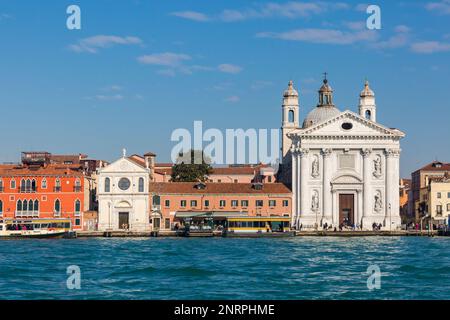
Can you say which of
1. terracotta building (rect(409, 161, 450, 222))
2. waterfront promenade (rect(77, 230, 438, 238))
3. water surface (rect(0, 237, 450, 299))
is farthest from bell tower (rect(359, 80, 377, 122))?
water surface (rect(0, 237, 450, 299))

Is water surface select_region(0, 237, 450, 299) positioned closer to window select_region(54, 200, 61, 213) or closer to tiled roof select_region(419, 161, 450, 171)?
window select_region(54, 200, 61, 213)

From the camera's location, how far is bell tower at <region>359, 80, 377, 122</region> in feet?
237

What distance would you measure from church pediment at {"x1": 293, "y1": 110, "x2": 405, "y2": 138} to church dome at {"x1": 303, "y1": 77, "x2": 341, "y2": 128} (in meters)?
9.90

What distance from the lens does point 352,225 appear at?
64.0 m

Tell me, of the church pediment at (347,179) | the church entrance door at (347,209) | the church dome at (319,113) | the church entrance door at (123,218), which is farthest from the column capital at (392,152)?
the church entrance door at (123,218)

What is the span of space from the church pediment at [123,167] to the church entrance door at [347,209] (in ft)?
50.7

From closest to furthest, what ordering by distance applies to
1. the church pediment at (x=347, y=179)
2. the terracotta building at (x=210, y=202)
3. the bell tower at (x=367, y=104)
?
the terracotta building at (x=210, y=202) → the church pediment at (x=347, y=179) → the bell tower at (x=367, y=104)

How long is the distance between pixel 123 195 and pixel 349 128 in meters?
17.9

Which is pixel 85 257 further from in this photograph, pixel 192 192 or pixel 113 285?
pixel 192 192

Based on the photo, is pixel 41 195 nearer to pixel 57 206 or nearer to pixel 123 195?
pixel 57 206

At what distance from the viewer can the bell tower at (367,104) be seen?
72.1 meters

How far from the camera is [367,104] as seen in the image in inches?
2847

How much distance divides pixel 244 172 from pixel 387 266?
215ft

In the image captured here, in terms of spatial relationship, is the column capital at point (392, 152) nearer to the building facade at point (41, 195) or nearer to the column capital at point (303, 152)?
the column capital at point (303, 152)
